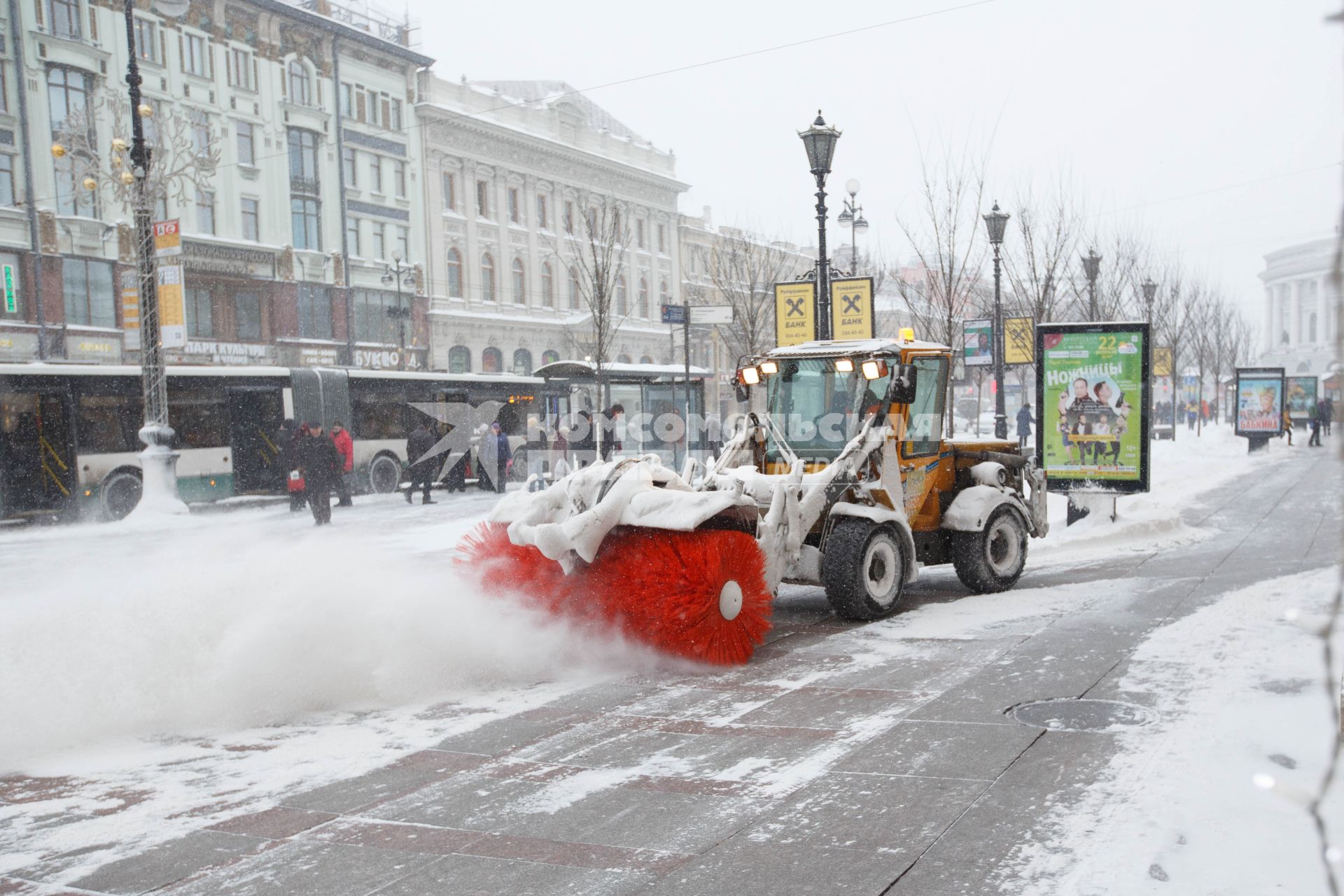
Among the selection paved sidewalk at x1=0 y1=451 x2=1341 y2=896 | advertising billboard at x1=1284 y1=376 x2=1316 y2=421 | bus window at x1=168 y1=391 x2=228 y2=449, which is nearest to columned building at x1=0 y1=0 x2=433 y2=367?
bus window at x1=168 y1=391 x2=228 y2=449

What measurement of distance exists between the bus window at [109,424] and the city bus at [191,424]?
0.02 meters

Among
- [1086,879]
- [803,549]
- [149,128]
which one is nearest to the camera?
[1086,879]

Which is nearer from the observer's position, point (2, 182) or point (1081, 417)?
point (1081, 417)

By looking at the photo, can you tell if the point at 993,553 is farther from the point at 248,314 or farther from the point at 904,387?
the point at 248,314

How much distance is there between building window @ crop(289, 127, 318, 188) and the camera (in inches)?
1745

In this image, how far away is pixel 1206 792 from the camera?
4.64 m

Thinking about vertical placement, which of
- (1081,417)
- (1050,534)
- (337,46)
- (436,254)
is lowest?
(1050,534)

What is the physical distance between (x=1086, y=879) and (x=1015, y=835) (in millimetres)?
482

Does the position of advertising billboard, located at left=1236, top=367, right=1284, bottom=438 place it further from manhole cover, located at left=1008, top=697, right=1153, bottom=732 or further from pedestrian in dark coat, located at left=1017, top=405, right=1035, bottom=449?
manhole cover, located at left=1008, top=697, right=1153, bottom=732

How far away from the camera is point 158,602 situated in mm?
6523

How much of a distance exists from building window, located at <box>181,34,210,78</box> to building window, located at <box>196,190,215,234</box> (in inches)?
173

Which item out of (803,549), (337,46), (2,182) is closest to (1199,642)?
(803,549)

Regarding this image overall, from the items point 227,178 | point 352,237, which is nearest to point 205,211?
point 227,178

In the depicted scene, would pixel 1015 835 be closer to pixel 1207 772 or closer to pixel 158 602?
pixel 1207 772
